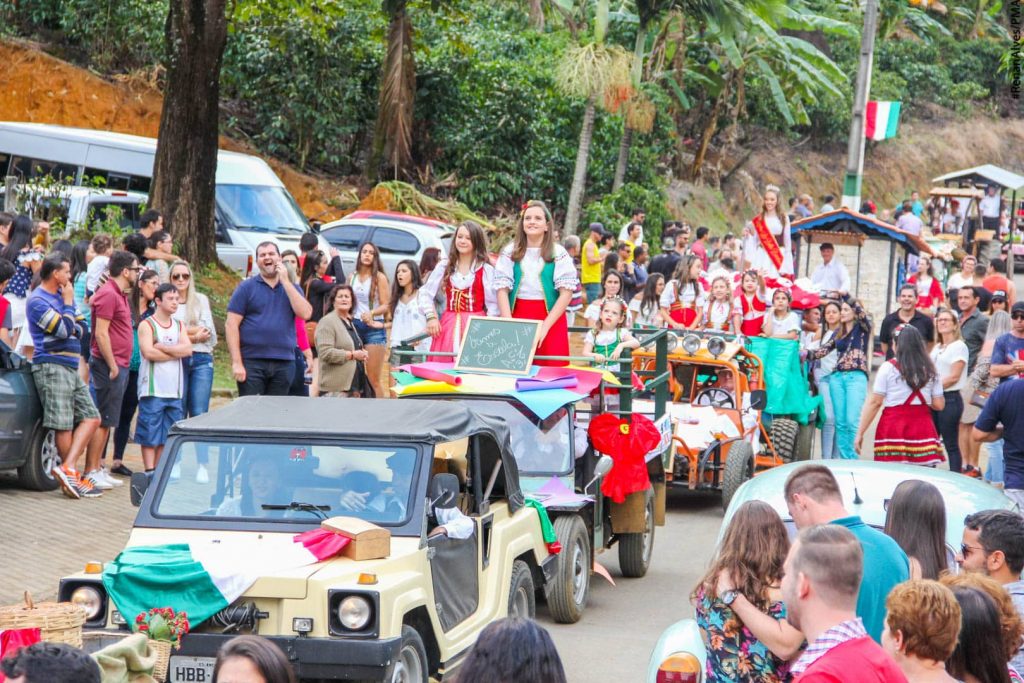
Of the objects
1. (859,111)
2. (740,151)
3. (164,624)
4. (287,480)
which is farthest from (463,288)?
(740,151)

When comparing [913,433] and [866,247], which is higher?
[866,247]

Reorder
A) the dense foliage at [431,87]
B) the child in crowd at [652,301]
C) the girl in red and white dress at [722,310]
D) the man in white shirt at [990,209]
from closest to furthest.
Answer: the girl in red and white dress at [722,310], the child in crowd at [652,301], the dense foliage at [431,87], the man in white shirt at [990,209]

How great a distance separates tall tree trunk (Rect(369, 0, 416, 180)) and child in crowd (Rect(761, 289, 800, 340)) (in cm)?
1308

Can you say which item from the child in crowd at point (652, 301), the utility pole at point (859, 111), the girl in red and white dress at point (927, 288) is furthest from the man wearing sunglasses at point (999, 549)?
the utility pole at point (859, 111)

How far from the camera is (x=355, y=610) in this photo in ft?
20.3

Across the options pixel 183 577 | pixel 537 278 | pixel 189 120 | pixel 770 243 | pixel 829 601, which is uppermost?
pixel 189 120

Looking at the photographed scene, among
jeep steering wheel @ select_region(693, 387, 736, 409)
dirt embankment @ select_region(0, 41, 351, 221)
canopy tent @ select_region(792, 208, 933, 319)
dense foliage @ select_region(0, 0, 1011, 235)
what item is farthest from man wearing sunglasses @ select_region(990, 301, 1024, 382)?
dirt embankment @ select_region(0, 41, 351, 221)

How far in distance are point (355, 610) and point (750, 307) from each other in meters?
10.2

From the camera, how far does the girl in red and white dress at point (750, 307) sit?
15656mm

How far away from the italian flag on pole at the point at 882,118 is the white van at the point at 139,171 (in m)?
16.9

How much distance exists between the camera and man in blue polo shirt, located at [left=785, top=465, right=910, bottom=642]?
5.23 meters

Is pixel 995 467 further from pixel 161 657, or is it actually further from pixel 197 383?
pixel 161 657

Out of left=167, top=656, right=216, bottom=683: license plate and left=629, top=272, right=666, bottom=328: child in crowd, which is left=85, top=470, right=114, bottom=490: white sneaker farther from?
left=629, top=272, right=666, bottom=328: child in crowd

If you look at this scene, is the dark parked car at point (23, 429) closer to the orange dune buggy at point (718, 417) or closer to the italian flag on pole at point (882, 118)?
the orange dune buggy at point (718, 417)
